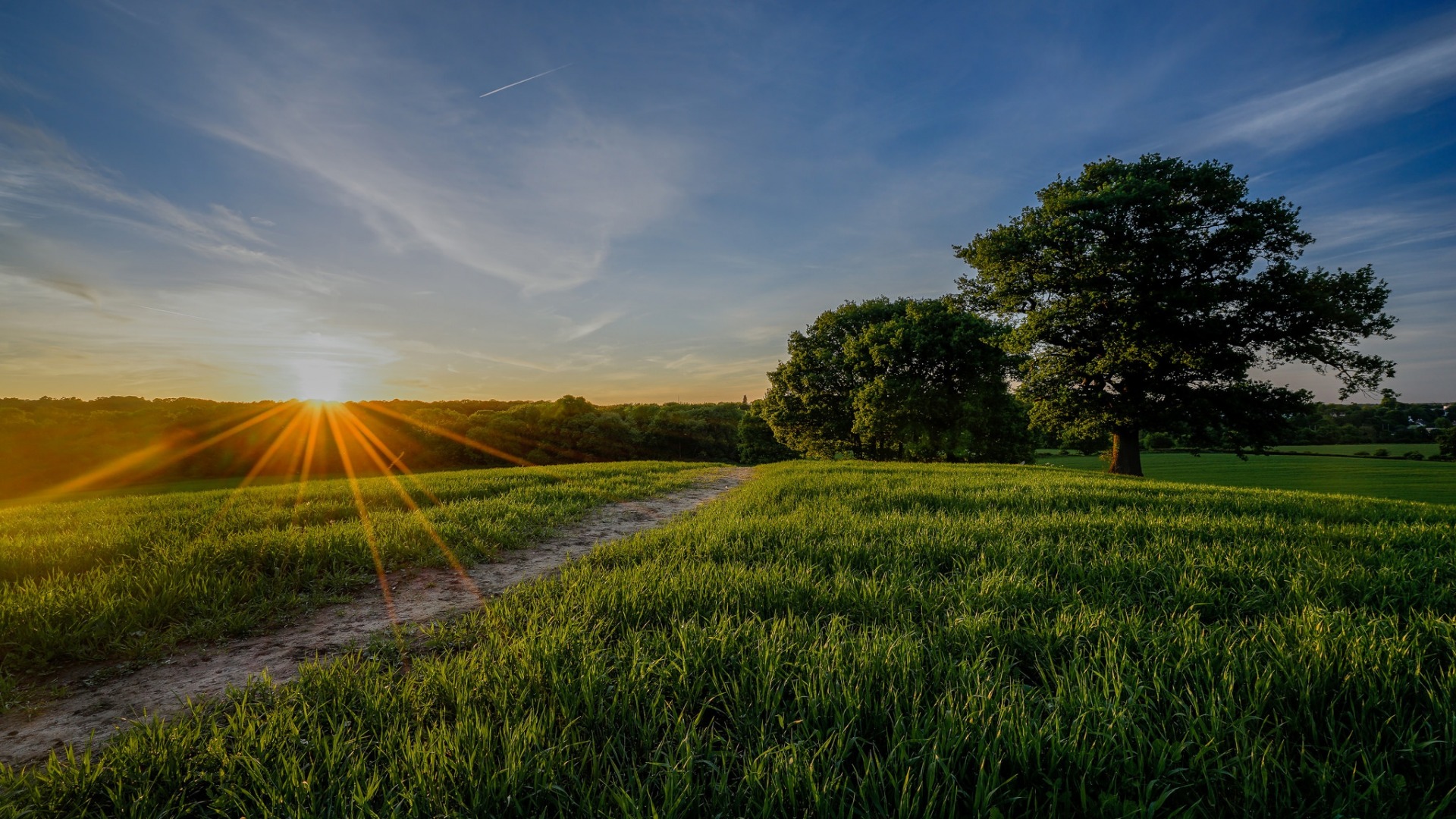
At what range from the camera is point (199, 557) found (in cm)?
496

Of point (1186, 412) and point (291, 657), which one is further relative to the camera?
point (1186, 412)

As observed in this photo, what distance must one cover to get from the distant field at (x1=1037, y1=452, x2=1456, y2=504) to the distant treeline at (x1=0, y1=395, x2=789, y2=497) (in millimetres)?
38846

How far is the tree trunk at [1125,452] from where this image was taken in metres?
19.5

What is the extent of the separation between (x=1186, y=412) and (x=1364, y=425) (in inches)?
3089

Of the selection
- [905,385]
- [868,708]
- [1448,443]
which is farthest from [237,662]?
[1448,443]

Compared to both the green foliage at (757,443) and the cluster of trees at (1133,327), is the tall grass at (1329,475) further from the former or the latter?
the green foliage at (757,443)

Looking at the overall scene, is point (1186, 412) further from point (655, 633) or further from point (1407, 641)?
point (655, 633)

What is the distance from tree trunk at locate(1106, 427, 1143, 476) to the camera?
64.0 ft

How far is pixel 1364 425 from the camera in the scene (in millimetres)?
61469

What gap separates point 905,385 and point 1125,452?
38.8 ft

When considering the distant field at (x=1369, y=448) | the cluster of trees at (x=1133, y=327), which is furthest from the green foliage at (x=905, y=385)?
the distant field at (x=1369, y=448)

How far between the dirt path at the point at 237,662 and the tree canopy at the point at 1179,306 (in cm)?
2058

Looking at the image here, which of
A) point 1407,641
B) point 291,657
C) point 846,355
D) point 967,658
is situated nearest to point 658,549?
point 291,657

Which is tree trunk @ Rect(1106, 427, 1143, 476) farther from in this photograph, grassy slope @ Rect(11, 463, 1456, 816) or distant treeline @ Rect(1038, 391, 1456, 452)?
distant treeline @ Rect(1038, 391, 1456, 452)
